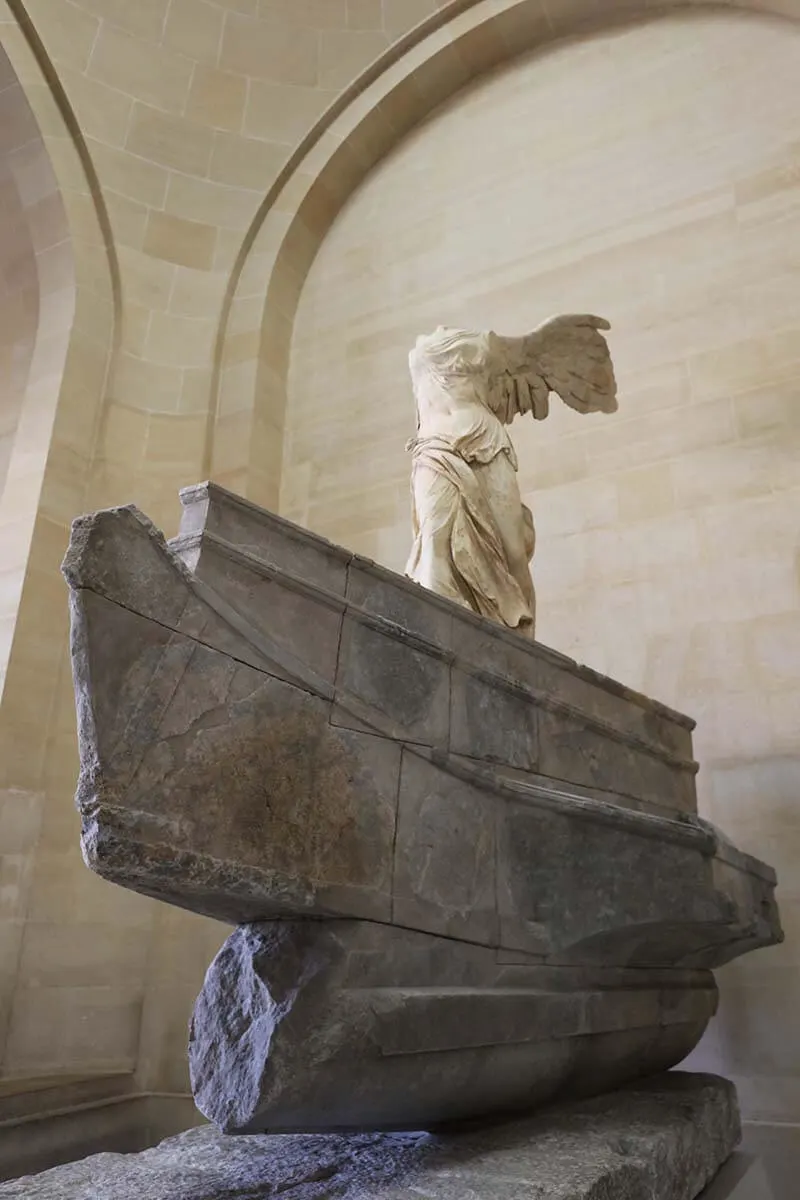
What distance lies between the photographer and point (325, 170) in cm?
793

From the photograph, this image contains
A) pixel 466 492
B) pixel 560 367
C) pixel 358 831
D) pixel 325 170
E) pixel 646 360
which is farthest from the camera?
pixel 325 170

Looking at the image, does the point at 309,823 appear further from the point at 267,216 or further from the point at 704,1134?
the point at 267,216

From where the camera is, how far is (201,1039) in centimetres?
218

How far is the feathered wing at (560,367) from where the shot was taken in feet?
14.7

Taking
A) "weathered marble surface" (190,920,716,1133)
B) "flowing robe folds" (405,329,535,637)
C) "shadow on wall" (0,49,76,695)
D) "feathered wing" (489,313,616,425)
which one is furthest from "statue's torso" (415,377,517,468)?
"shadow on wall" (0,49,76,695)

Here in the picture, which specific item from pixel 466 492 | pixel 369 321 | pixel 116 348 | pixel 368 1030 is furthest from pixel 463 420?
pixel 116 348

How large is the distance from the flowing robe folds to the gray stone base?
1826 mm

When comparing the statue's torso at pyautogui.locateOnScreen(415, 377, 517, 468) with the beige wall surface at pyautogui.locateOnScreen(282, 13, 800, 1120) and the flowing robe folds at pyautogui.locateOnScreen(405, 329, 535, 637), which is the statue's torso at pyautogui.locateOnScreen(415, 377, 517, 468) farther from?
the beige wall surface at pyautogui.locateOnScreen(282, 13, 800, 1120)

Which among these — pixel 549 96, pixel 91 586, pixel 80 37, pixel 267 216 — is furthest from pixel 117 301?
pixel 91 586

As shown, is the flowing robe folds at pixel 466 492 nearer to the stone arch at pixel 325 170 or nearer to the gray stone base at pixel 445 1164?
the gray stone base at pixel 445 1164

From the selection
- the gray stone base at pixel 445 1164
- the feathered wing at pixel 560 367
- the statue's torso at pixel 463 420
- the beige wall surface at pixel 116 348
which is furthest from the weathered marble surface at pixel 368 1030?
the beige wall surface at pixel 116 348

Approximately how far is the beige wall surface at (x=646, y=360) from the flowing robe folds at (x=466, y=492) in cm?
148

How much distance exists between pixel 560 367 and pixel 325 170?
4444mm

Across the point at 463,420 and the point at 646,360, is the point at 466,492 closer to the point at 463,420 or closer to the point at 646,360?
the point at 463,420
